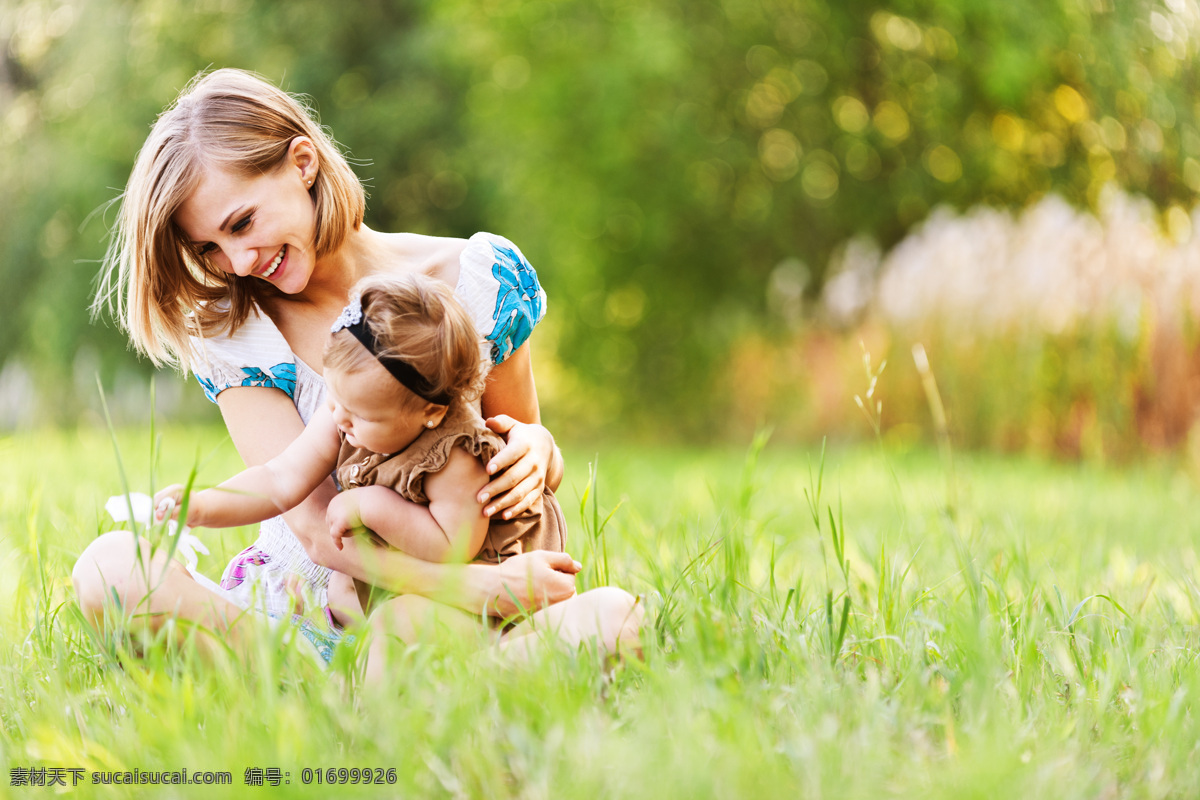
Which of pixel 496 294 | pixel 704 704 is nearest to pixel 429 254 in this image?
pixel 496 294

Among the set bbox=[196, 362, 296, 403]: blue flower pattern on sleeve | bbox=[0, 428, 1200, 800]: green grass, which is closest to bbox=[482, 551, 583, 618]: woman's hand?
bbox=[0, 428, 1200, 800]: green grass

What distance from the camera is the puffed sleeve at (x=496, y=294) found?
1.90 meters

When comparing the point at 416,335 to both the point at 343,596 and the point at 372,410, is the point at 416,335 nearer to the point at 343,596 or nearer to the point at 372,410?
the point at 372,410

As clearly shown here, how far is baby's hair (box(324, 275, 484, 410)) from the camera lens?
1562 mm

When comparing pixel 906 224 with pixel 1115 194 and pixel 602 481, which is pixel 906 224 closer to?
pixel 1115 194

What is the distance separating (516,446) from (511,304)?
359mm

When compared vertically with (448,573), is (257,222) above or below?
above

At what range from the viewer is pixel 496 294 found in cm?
191

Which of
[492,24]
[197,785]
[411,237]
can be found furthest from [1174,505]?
[492,24]

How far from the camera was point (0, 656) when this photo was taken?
1679 mm

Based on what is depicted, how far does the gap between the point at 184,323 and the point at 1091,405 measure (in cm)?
473

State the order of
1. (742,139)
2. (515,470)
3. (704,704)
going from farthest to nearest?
(742,139) < (515,470) < (704,704)

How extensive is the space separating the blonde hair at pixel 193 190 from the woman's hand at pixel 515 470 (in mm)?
520

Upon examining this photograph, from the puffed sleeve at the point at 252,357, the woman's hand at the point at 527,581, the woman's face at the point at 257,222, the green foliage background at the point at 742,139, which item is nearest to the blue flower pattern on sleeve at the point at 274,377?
the puffed sleeve at the point at 252,357
